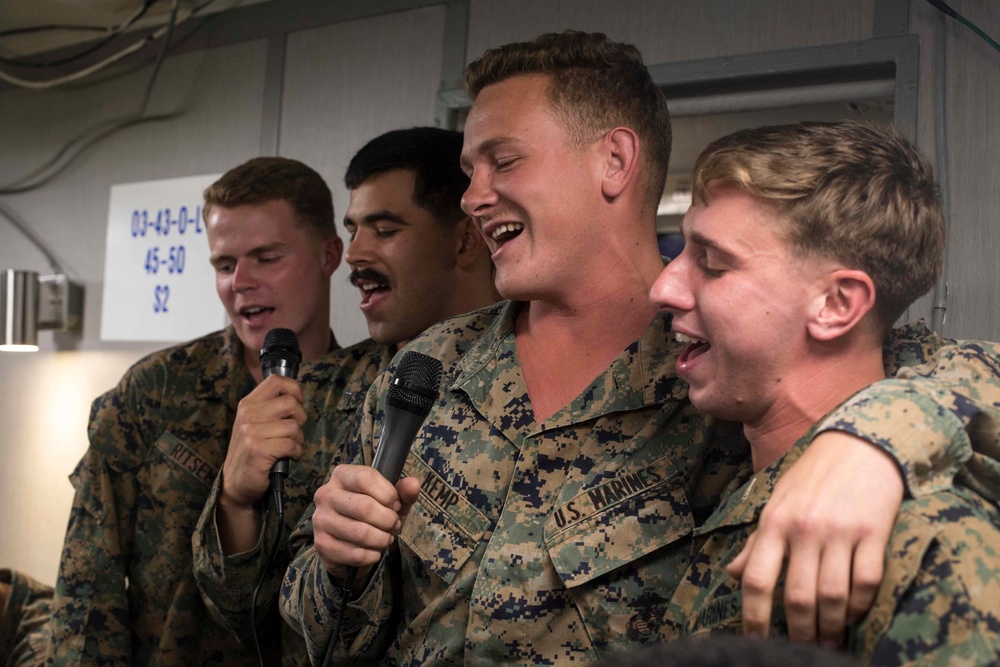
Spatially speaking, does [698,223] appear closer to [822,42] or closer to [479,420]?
[479,420]

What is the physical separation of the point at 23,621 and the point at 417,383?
2.08m

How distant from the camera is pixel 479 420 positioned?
4.70ft

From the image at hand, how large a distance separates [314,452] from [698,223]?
3.45ft

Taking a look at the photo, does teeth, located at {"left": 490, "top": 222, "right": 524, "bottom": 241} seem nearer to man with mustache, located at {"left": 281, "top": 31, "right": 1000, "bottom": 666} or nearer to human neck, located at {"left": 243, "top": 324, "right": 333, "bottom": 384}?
man with mustache, located at {"left": 281, "top": 31, "right": 1000, "bottom": 666}

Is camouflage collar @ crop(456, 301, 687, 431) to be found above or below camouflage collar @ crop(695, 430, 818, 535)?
above

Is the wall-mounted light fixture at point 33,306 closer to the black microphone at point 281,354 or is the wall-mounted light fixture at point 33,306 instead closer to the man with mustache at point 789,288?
the black microphone at point 281,354

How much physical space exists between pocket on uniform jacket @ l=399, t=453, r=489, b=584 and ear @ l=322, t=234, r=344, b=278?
92cm

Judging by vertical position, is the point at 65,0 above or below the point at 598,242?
above

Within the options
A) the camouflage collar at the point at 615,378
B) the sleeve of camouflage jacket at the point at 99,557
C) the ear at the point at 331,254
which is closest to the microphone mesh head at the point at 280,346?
the camouflage collar at the point at 615,378

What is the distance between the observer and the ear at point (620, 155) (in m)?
1.49

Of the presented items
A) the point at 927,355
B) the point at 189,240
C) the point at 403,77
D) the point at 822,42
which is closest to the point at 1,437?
the point at 189,240

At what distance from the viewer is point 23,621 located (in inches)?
108

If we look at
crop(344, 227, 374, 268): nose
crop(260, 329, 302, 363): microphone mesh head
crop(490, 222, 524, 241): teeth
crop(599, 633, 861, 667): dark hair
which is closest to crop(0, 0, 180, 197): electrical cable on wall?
crop(344, 227, 374, 268): nose

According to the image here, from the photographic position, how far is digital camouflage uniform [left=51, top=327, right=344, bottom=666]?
2076 mm
